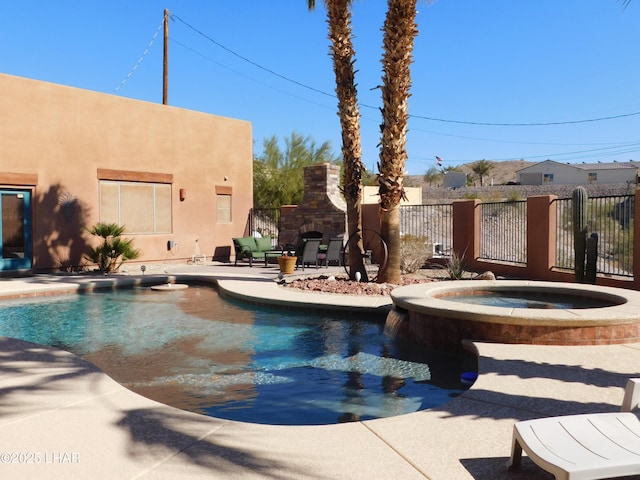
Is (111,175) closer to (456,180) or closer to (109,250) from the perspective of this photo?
(109,250)

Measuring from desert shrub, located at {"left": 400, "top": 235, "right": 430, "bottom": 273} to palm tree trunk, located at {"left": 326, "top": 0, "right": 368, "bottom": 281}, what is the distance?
301 centimetres

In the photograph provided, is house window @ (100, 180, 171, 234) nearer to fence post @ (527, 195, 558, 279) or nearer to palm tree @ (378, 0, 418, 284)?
palm tree @ (378, 0, 418, 284)

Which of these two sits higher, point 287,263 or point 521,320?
point 287,263

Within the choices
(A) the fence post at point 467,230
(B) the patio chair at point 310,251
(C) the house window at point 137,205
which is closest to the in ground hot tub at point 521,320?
(A) the fence post at point 467,230

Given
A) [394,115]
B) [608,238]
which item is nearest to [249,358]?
[394,115]

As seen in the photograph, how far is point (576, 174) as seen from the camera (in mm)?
65312

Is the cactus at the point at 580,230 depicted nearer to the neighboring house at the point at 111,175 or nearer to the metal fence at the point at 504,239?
the metal fence at the point at 504,239

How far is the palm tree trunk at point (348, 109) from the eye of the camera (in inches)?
478

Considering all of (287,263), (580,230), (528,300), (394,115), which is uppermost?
(394,115)

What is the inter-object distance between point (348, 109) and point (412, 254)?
4871 mm

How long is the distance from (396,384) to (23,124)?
12.7m

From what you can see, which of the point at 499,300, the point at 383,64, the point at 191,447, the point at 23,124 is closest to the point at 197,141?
the point at 23,124

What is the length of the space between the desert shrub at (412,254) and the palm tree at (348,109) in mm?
3008

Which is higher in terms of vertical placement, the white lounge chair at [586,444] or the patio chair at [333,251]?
the patio chair at [333,251]
